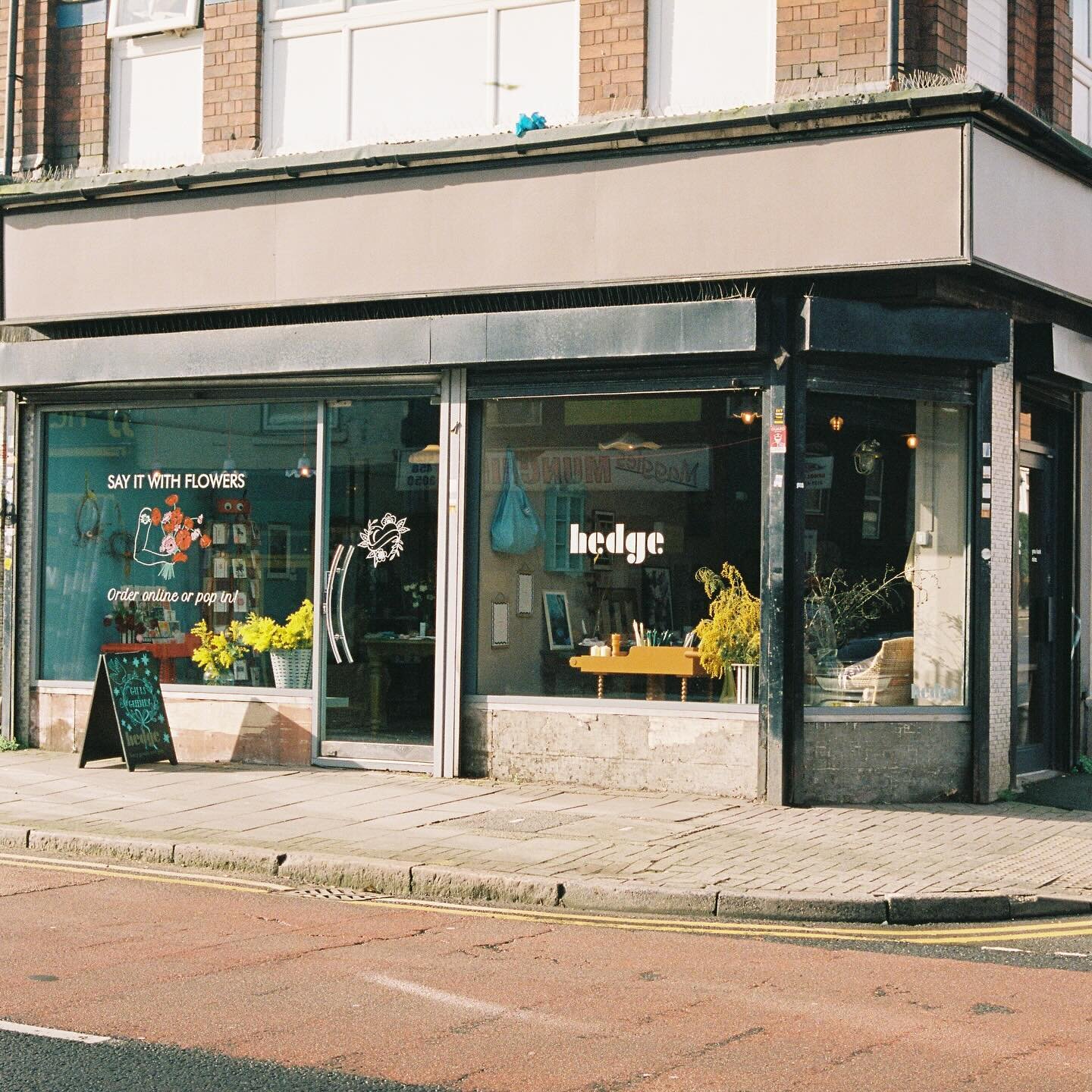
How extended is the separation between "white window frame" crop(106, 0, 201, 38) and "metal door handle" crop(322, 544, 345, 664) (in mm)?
4746

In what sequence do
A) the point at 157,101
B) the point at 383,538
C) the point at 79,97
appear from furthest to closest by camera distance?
the point at 79,97
the point at 157,101
the point at 383,538

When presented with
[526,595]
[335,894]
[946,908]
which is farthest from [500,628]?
[946,908]

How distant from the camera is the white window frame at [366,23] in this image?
12133 millimetres

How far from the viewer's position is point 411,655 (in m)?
12.4

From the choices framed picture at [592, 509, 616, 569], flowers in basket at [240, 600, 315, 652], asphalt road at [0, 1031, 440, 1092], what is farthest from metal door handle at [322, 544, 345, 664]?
asphalt road at [0, 1031, 440, 1092]

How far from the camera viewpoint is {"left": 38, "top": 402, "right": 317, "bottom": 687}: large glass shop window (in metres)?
13.0

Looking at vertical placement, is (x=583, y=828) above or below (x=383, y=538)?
below

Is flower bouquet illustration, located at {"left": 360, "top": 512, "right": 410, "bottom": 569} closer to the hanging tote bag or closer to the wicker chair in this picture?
the hanging tote bag

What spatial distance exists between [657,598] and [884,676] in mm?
1799

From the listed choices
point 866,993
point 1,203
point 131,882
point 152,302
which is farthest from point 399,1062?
point 1,203

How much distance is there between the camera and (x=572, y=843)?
9359 mm

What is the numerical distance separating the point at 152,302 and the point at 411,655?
3.75m

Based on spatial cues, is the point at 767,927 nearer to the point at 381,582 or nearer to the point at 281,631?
the point at 381,582

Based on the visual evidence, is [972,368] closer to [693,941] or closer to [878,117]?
[878,117]
